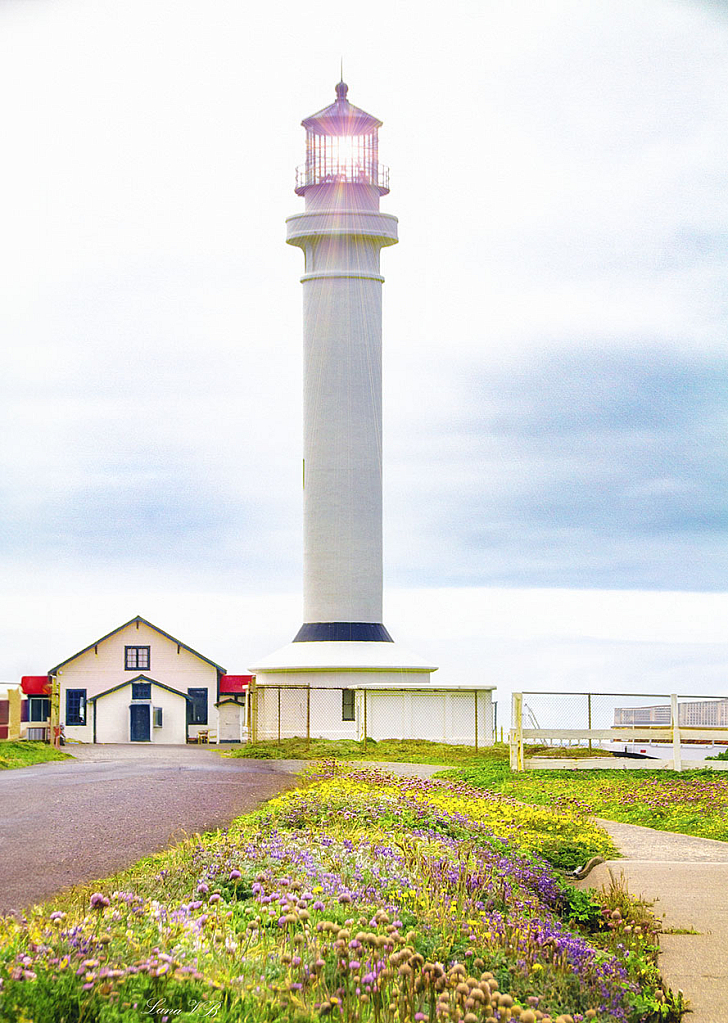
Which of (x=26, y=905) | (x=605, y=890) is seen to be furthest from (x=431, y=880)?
(x=26, y=905)

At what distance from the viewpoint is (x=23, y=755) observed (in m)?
28.1

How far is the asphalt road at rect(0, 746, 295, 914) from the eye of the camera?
392 inches

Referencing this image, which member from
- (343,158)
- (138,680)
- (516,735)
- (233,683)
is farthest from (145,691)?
(516,735)

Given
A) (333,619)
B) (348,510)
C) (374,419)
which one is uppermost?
(374,419)

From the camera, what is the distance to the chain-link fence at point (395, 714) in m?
33.8

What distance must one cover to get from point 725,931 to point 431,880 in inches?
81.5

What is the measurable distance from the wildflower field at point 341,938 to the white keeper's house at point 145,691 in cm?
3437

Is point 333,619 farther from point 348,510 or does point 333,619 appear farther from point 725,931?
point 725,931

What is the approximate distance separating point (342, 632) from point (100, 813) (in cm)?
2279

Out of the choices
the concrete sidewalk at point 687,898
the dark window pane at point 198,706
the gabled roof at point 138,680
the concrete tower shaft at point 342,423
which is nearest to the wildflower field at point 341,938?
the concrete sidewalk at point 687,898

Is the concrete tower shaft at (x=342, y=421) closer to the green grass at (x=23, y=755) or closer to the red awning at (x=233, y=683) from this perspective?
the green grass at (x=23, y=755)

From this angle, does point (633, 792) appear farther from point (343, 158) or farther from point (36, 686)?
point (36, 686)

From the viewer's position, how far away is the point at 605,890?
9266 millimetres

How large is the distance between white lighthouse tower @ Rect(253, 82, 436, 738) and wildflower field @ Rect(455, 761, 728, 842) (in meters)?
13.1
